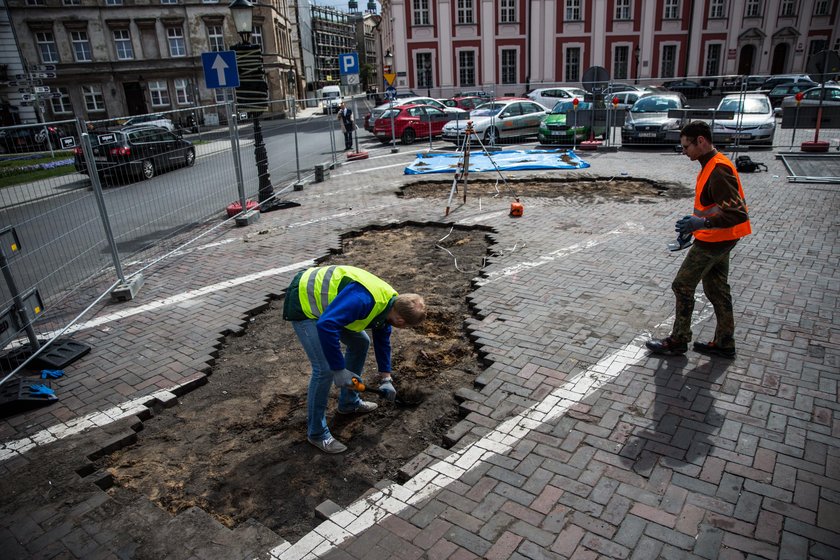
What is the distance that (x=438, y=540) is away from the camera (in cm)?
317

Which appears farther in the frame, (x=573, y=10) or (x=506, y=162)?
(x=573, y=10)

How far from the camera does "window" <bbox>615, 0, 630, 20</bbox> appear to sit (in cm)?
4344

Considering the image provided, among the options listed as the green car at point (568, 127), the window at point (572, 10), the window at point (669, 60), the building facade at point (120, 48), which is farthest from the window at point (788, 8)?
the building facade at point (120, 48)

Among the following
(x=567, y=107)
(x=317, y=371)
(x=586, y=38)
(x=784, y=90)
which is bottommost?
(x=317, y=371)

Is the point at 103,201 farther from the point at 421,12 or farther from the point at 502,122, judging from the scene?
the point at 421,12

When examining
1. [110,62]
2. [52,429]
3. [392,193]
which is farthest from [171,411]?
[110,62]

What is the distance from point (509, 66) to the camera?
4462 cm

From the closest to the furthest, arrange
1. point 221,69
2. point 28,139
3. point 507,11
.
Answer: point 28,139
point 221,69
point 507,11

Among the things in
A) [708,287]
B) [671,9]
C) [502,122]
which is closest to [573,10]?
[671,9]

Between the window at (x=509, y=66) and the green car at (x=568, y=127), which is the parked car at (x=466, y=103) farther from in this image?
the window at (x=509, y=66)

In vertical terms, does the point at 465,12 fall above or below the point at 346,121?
above

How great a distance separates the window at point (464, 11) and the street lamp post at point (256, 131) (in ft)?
116

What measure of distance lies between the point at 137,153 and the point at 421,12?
4021 cm

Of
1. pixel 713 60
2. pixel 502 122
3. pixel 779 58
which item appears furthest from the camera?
pixel 779 58
